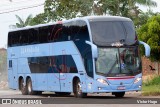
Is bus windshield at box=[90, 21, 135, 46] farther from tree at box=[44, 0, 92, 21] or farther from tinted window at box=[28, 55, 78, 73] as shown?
tree at box=[44, 0, 92, 21]

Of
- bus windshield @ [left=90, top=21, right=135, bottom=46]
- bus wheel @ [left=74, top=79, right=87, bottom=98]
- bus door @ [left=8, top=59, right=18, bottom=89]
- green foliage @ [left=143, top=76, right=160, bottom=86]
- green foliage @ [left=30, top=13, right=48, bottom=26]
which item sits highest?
green foliage @ [left=30, top=13, right=48, bottom=26]

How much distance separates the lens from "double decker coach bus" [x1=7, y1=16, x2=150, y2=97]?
2380cm

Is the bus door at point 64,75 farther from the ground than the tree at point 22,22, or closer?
closer

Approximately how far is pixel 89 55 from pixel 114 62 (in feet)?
3.88

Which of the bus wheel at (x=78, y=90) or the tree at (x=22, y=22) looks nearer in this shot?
the bus wheel at (x=78, y=90)

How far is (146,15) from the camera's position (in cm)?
4862

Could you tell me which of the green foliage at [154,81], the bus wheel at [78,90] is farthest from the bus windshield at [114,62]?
the green foliage at [154,81]

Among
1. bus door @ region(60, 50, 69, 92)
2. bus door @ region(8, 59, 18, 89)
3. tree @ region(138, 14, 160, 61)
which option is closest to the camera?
bus door @ region(60, 50, 69, 92)

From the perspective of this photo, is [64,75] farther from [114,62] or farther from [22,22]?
[22,22]

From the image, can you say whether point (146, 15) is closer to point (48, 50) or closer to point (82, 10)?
point (82, 10)

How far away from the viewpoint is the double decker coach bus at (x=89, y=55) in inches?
937

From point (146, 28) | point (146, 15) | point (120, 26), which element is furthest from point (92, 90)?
point (146, 15)

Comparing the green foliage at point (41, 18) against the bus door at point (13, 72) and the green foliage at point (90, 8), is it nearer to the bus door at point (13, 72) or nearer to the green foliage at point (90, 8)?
the green foliage at point (90, 8)

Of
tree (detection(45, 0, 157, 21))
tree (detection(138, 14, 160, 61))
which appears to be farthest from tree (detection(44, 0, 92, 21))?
tree (detection(138, 14, 160, 61))
